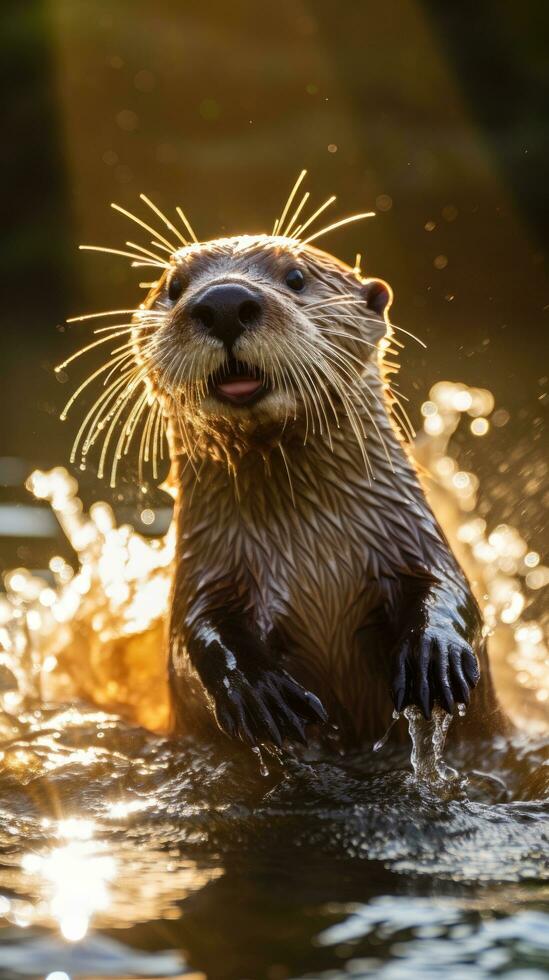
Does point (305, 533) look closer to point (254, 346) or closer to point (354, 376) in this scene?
point (354, 376)

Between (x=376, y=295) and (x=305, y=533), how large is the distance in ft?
2.34

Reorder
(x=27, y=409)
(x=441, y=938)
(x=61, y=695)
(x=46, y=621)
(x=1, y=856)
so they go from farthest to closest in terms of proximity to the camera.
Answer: (x=27, y=409) < (x=46, y=621) < (x=61, y=695) < (x=1, y=856) < (x=441, y=938)

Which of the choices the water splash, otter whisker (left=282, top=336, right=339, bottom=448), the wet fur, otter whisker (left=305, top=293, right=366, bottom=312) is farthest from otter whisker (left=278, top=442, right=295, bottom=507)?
the water splash

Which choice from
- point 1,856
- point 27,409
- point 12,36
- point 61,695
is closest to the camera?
point 1,856

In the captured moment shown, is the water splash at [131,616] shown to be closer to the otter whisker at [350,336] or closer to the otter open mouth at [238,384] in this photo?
the otter whisker at [350,336]

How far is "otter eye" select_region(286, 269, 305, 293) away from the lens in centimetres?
349

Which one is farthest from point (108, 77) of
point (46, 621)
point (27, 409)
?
point (46, 621)

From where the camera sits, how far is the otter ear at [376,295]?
12.4 feet

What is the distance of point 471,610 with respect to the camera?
11.5ft

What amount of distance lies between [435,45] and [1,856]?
1118cm

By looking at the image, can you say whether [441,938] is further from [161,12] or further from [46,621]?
[161,12]

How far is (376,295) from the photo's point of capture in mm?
3775

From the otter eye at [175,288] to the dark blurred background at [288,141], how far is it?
6281 millimetres

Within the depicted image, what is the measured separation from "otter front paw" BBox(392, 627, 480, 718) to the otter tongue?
27.1 inches
